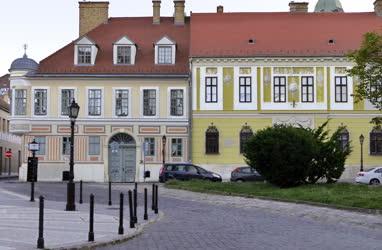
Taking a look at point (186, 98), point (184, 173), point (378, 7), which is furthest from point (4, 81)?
point (184, 173)

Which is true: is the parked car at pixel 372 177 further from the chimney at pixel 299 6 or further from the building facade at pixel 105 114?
the chimney at pixel 299 6

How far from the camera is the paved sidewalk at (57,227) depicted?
13.8m

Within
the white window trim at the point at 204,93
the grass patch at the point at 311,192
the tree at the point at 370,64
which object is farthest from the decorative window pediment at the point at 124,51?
the tree at the point at 370,64

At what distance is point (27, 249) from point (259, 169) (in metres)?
22.6

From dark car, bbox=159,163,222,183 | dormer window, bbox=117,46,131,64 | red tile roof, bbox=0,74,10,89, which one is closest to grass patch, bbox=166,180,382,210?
dark car, bbox=159,163,222,183

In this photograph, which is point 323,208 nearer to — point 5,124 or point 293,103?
point 293,103

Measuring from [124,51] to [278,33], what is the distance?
498 inches

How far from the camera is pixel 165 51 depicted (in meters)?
56.8

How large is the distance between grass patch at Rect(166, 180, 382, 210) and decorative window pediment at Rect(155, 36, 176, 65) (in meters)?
20.1

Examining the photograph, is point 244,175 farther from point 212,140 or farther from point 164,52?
point 164,52

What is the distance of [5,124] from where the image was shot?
81312 mm

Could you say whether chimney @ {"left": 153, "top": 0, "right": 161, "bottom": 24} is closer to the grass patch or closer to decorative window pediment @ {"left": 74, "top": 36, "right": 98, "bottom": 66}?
decorative window pediment @ {"left": 74, "top": 36, "right": 98, "bottom": 66}

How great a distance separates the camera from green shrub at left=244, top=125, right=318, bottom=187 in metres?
32.8

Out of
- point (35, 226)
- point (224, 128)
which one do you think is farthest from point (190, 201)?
point (224, 128)
